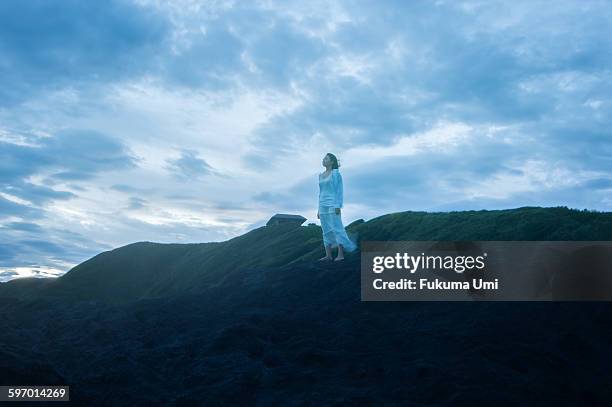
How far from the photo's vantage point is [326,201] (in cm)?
1570

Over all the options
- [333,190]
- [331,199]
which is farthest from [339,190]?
[331,199]

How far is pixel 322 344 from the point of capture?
10172 mm

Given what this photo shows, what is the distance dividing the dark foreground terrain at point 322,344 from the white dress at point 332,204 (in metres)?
0.93

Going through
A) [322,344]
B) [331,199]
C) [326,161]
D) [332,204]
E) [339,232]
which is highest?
[326,161]

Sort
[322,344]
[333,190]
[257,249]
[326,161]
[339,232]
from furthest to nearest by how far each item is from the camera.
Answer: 1. [257,249]
2. [339,232]
3. [326,161]
4. [333,190]
5. [322,344]

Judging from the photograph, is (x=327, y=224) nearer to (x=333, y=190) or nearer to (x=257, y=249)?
(x=333, y=190)

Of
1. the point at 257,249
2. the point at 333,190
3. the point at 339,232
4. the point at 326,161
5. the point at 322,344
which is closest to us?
the point at 322,344

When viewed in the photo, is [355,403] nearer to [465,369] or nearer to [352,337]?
[465,369]

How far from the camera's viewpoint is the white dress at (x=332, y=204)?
15.5 meters

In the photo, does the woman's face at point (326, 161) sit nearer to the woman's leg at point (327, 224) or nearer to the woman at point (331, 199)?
the woman at point (331, 199)

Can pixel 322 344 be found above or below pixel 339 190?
below

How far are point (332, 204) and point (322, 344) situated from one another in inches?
235

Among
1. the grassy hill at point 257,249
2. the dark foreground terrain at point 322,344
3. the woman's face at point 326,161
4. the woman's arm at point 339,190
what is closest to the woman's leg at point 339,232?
the woman's arm at point 339,190

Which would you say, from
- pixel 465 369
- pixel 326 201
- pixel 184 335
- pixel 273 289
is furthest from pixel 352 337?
pixel 326 201
